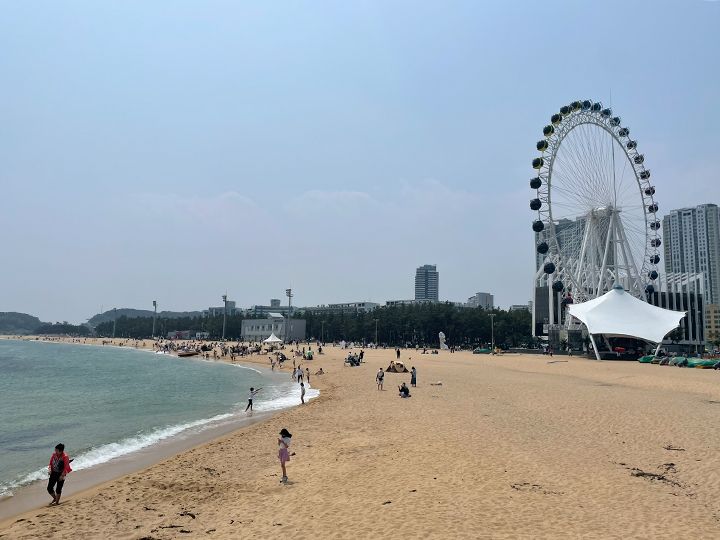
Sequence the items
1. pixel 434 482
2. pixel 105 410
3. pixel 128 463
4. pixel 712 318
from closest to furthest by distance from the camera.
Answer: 1. pixel 434 482
2. pixel 128 463
3. pixel 105 410
4. pixel 712 318

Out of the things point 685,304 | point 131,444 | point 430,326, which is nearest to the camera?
point 131,444

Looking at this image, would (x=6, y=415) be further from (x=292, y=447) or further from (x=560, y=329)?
(x=560, y=329)

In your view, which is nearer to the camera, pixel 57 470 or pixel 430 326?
pixel 57 470

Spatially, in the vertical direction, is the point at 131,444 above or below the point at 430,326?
below

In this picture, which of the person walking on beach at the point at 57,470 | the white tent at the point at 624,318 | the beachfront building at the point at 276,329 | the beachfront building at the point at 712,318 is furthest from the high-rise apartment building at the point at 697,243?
the person walking on beach at the point at 57,470

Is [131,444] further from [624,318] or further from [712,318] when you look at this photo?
[712,318]

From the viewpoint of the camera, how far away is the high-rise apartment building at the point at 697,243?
150 meters

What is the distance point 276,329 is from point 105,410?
101946 millimetres

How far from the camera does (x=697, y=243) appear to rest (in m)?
154

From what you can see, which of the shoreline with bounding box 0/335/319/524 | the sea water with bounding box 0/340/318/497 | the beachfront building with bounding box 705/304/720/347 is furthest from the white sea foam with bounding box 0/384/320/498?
the beachfront building with bounding box 705/304/720/347

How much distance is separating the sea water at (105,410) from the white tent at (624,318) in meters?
34.8

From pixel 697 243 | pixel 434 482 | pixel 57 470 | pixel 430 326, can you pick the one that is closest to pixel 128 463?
pixel 57 470

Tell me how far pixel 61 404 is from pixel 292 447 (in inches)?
786

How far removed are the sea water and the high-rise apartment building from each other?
157745mm
